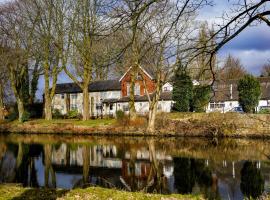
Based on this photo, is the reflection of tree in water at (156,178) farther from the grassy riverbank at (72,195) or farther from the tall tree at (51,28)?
the tall tree at (51,28)

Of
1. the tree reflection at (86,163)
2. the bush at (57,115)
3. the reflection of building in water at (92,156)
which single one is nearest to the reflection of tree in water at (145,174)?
the reflection of building in water at (92,156)

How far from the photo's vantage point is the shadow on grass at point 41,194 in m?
10.8

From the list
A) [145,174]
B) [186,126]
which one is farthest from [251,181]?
[186,126]

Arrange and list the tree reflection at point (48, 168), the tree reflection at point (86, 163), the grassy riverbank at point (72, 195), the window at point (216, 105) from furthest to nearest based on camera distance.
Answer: the window at point (216, 105)
the tree reflection at point (86, 163)
the tree reflection at point (48, 168)
the grassy riverbank at point (72, 195)

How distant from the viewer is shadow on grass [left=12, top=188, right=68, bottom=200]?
35.4 feet

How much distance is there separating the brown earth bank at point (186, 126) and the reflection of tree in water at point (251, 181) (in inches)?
574

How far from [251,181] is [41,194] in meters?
10.8

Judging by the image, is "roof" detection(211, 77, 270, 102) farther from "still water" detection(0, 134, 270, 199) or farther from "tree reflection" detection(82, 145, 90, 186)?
"tree reflection" detection(82, 145, 90, 186)

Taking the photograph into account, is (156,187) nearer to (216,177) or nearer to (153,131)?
(216,177)

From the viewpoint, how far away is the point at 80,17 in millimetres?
47312

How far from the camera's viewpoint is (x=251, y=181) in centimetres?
1861

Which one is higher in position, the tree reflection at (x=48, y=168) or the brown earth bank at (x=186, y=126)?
the brown earth bank at (x=186, y=126)

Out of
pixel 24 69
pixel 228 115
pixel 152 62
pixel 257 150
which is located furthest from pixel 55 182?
pixel 24 69

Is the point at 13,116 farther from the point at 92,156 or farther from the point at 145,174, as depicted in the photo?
the point at 145,174
